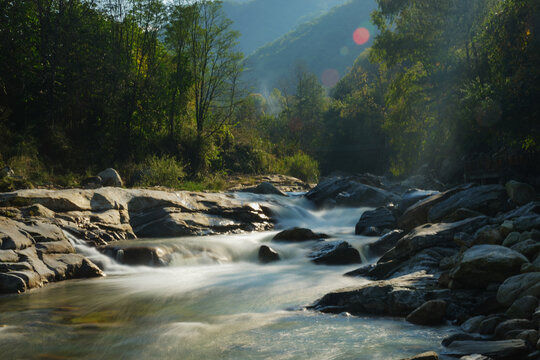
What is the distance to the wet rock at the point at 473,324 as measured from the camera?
15.4ft

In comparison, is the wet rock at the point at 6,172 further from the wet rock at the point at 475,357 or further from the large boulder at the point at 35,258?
the wet rock at the point at 475,357

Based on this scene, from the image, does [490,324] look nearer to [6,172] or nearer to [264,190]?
[6,172]

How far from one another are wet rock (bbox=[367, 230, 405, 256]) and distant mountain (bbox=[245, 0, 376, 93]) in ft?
422

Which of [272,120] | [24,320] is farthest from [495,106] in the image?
[272,120]

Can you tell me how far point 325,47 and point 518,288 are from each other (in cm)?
16269

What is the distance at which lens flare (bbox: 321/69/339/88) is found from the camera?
14502 cm

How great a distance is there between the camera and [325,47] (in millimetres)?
158875

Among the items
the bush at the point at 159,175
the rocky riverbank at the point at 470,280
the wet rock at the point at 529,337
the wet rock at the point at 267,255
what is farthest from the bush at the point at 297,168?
the wet rock at the point at 529,337

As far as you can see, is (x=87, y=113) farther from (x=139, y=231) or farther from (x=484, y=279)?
(x=484, y=279)

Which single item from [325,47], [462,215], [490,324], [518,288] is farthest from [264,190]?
[325,47]

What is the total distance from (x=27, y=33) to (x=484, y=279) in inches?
691

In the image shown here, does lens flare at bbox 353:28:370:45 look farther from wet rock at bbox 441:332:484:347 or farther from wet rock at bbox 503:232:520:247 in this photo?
wet rock at bbox 441:332:484:347

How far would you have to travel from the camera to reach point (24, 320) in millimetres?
5824

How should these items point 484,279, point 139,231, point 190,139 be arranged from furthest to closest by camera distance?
point 190,139, point 139,231, point 484,279
